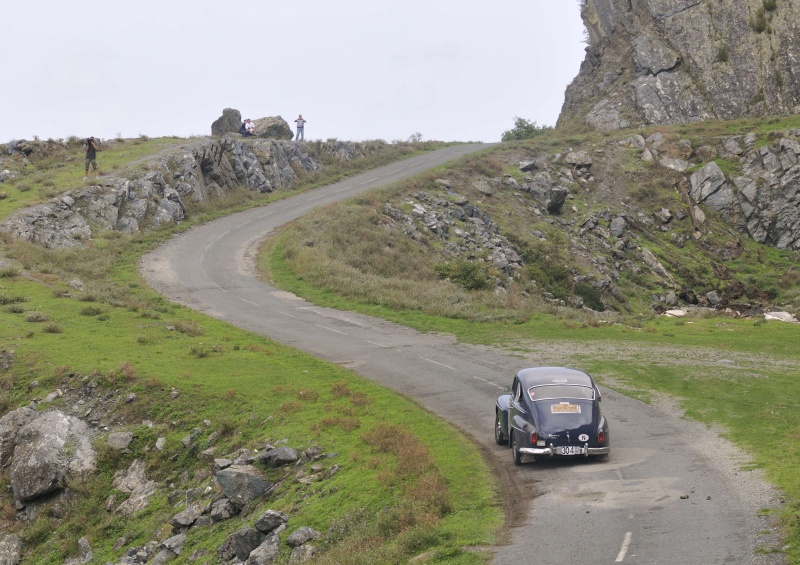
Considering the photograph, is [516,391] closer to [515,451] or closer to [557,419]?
[515,451]

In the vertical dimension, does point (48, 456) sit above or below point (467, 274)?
below

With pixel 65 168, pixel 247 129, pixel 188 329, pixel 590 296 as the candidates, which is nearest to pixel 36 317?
pixel 188 329

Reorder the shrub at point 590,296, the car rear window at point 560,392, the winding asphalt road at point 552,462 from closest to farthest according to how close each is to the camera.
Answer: the winding asphalt road at point 552,462 < the car rear window at point 560,392 < the shrub at point 590,296

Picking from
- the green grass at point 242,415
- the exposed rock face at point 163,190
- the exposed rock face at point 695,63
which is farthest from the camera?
the exposed rock face at point 695,63

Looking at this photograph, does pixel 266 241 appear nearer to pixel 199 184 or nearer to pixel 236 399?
pixel 199 184

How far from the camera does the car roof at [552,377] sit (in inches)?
792

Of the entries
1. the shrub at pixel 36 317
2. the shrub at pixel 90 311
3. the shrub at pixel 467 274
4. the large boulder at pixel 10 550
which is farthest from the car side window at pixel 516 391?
the shrub at pixel 467 274

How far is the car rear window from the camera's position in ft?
64.3

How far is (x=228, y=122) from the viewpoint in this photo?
80938 mm

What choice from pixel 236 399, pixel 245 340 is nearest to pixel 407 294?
pixel 245 340

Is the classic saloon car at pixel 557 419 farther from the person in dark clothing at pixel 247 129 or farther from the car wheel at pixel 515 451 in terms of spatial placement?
the person in dark clothing at pixel 247 129

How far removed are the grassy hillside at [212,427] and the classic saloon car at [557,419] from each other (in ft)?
4.42

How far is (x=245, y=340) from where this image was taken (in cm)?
3353

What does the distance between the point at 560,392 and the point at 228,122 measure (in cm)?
6723
